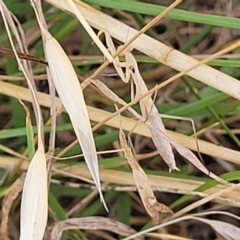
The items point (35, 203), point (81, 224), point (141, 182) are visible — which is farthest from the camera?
point (81, 224)

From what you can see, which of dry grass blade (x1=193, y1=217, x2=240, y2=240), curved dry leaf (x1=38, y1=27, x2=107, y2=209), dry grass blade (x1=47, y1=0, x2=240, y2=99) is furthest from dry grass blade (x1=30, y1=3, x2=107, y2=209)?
dry grass blade (x1=193, y1=217, x2=240, y2=240)

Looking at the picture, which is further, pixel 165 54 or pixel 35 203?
pixel 165 54

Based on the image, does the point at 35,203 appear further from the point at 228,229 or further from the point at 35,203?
the point at 228,229

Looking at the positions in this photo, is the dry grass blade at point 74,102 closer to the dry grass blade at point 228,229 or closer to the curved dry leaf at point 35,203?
the curved dry leaf at point 35,203

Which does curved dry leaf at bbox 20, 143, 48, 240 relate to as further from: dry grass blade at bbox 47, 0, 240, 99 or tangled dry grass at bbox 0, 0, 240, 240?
dry grass blade at bbox 47, 0, 240, 99

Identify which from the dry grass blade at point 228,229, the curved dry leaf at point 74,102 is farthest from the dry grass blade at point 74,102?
the dry grass blade at point 228,229

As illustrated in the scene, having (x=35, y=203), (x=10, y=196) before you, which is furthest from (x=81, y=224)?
(x=35, y=203)
